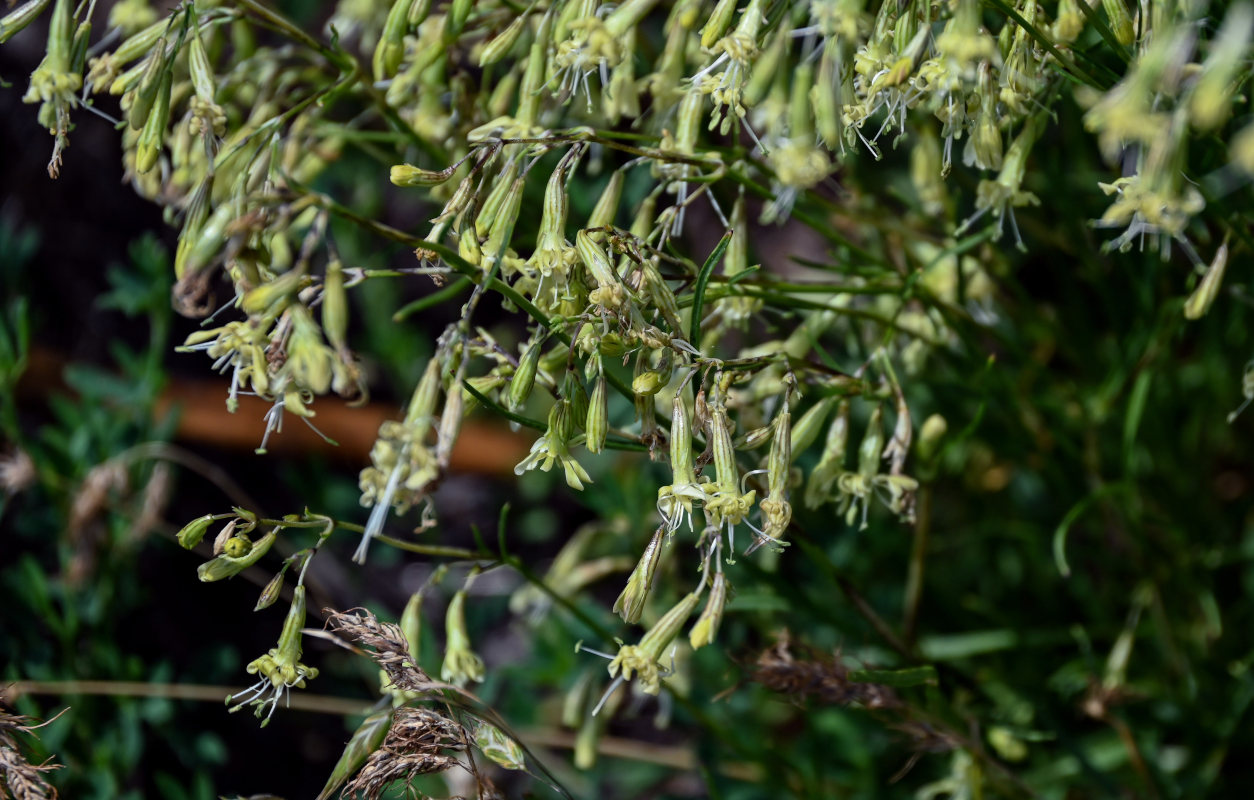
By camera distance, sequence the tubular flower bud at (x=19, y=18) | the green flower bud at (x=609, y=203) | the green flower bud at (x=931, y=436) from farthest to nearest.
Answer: the green flower bud at (x=931, y=436)
the green flower bud at (x=609, y=203)
the tubular flower bud at (x=19, y=18)

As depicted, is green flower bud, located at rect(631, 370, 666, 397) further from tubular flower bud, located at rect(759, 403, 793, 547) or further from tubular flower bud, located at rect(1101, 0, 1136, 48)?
tubular flower bud, located at rect(1101, 0, 1136, 48)

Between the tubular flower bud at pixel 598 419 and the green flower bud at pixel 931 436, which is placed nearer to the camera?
the tubular flower bud at pixel 598 419

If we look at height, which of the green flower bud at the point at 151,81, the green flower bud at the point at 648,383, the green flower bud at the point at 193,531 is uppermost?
the green flower bud at the point at 151,81

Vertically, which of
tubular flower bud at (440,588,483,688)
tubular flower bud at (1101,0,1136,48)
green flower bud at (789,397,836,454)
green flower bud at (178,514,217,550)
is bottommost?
tubular flower bud at (440,588,483,688)

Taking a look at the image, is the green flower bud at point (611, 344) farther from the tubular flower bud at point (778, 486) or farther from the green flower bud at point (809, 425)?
the green flower bud at point (809, 425)

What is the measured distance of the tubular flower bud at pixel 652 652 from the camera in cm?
103

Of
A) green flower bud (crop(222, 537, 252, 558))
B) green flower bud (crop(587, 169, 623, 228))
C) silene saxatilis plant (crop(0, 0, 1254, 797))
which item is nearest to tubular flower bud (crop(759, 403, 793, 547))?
silene saxatilis plant (crop(0, 0, 1254, 797))

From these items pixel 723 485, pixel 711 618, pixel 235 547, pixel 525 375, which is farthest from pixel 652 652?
pixel 235 547

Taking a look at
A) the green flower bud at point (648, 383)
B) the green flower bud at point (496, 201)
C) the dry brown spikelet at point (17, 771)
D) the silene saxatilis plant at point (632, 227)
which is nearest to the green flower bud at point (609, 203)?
the silene saxatilis plant at point (632, 227)

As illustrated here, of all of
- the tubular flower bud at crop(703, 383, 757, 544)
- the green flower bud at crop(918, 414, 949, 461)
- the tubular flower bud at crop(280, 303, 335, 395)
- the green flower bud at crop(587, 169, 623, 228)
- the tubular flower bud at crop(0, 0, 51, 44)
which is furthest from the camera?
the green flower bud at crop(918, 414, 949, 461)

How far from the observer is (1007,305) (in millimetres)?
1925

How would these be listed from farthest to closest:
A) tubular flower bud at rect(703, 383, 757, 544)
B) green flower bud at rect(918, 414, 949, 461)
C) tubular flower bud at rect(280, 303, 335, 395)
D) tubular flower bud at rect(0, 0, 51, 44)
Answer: green flower bud at rect(918, 414, 949, 461), tubular flower bud at rect(0, 0, 51, 44), tubular flower bud at rect(703, 383, 757, 544), tubular flower bud at rect(280, 303, 335, 395)

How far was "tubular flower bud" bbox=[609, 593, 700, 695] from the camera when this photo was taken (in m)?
1.03

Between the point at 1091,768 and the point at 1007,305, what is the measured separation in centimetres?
85
